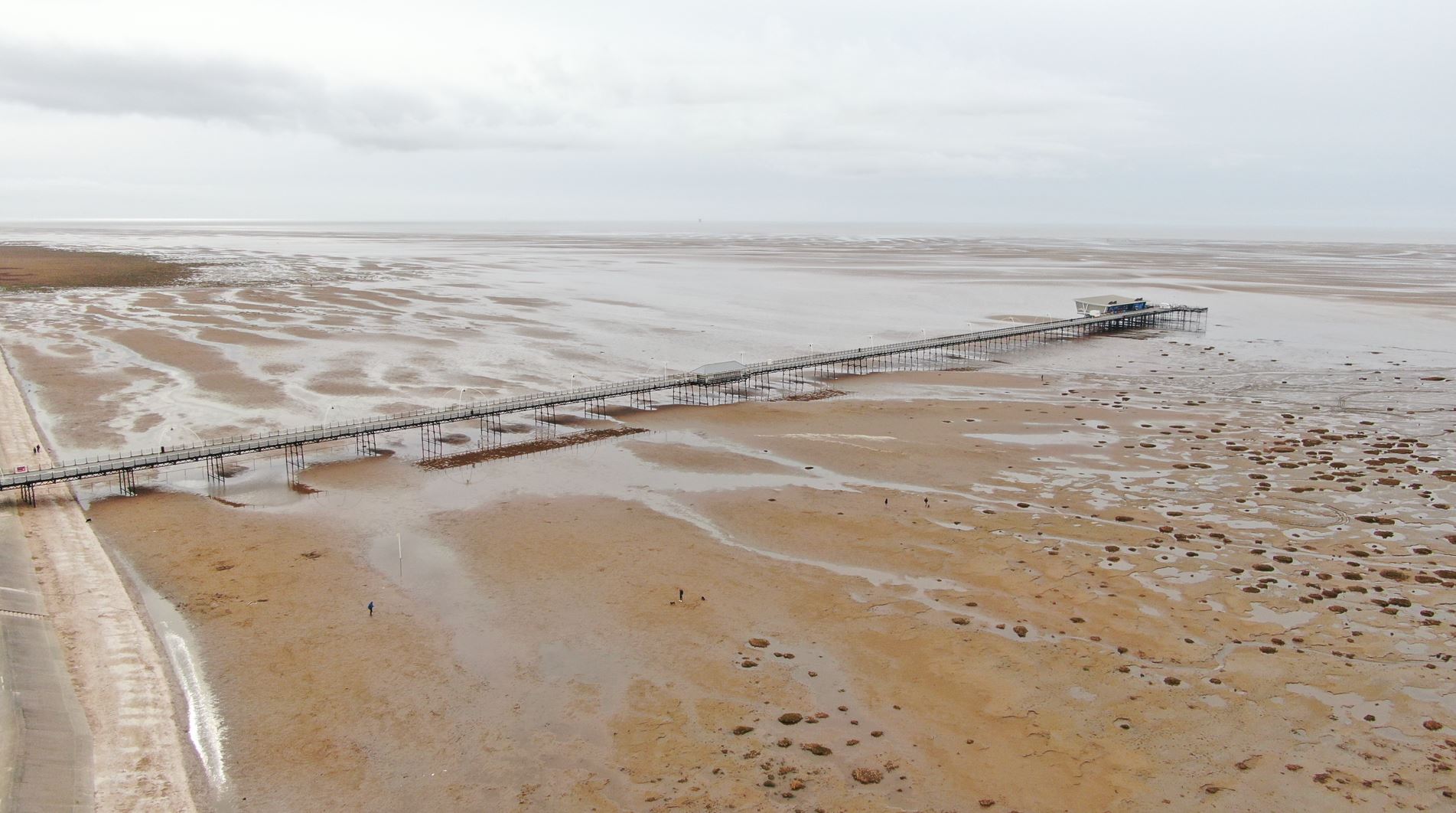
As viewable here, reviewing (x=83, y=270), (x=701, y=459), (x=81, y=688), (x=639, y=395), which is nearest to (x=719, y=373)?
(x=639, y=395)

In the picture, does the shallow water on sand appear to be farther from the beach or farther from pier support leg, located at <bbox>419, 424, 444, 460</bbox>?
pier support leg, located at <bbox>419, 424, 444, 460</bbox>

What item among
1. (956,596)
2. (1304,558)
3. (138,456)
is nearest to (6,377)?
(138,456)

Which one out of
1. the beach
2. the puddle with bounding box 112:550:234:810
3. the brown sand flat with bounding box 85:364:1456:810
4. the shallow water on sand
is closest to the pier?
the beach

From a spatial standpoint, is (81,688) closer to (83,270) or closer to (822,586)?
(822,586)

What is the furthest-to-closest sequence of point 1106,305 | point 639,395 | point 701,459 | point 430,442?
point 1106,305, point 639,395, point 430,442, point 701,459

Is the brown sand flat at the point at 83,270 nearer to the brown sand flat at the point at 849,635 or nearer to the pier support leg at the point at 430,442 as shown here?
the pier support leg at the point at 430,442

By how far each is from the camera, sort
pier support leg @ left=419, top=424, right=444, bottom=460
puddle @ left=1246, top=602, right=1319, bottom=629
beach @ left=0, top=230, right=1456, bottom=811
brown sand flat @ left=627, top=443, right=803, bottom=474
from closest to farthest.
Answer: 1. beach @ left=0, top=230, right=1456, bottom=811
2. puddle @ left=1246, top=602, right=1319, bottom=629
3. brown sand flat @ left=627, top=443, right=803, bottom=474
4. pier support leg @ left=419, top=424, right=444, bottom=460
